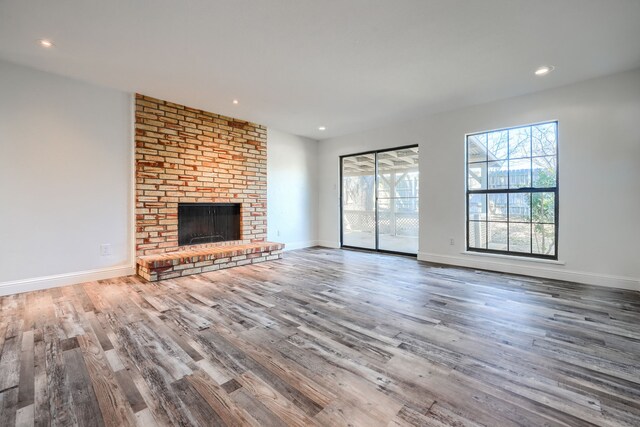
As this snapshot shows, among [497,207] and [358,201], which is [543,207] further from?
[358,201]

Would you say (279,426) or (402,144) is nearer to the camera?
(279,426)

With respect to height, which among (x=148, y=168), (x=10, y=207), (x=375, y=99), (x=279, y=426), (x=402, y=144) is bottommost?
(x=279, y=426)

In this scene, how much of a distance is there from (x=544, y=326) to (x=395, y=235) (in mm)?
3458

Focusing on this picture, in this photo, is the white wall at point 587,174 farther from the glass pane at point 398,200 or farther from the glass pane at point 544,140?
the glass pane at point 398,200

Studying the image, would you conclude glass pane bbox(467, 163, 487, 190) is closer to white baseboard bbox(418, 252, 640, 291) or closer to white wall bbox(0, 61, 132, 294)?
white baseboard bbox(418, 252, 640, 291)

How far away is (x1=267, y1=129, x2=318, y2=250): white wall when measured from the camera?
5820 millimetres

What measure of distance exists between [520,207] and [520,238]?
453mm

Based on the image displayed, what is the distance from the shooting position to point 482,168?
4.41m

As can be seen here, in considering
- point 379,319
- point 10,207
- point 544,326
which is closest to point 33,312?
point 10,207

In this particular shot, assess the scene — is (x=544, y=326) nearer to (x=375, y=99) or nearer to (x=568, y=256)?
(x=568, y=256)

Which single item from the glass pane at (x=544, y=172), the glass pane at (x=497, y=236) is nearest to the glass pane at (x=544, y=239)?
the glass pane at (x=497, y=236)

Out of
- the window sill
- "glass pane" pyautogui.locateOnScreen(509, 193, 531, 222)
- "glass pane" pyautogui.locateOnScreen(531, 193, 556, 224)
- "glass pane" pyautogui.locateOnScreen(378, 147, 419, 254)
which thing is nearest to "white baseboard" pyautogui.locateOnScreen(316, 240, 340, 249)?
"glass pane" pyautogui.locateOnScreen(378, 147, 419, 254)

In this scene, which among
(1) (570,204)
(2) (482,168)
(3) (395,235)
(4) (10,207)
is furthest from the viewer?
(3) (395,235)

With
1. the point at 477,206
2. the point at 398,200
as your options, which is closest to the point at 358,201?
the point at 398,200
